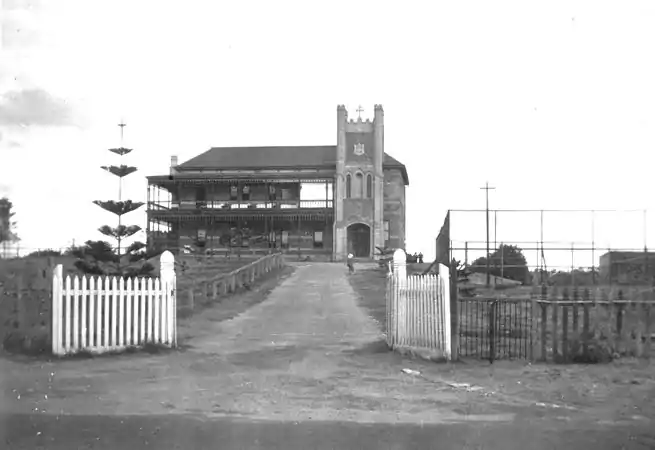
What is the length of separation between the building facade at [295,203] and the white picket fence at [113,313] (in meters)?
37.4

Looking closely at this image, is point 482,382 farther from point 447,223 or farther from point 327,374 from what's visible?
point 447,223

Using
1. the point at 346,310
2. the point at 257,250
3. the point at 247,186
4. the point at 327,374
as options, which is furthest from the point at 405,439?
the point at 247,186

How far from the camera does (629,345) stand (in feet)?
37.4

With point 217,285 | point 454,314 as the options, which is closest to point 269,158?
point 217,285

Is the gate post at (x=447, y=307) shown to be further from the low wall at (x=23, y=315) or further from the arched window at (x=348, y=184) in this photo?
the arched window at (x=348, y=184)

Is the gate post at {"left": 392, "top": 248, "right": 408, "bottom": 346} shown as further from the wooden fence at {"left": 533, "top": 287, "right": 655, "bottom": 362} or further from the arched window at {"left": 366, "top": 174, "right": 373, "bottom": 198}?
the arched window at {"left": 366, "top": 174, "right": 373, "bottom": 198}

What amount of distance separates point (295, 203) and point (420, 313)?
1637 inches

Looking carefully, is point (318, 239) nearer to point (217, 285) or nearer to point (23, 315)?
point (217, 285)

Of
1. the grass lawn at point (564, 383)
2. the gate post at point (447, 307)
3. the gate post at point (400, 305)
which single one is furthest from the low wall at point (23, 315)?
the gate post at point (447, 307)

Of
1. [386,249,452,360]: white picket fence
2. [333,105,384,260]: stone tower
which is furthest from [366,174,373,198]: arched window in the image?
[386,249,452,360]: white picket fence

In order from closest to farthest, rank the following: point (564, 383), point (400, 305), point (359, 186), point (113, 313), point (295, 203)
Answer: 1. point (564, 383)
2. point (113, 313)
3. point (400, 305)
4. point (295, 203)
5. point (359, 186)

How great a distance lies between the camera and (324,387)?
30.6 ft

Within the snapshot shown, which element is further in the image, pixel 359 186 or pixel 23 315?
pixel 359 186

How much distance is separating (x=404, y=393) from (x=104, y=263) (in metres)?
14.9
